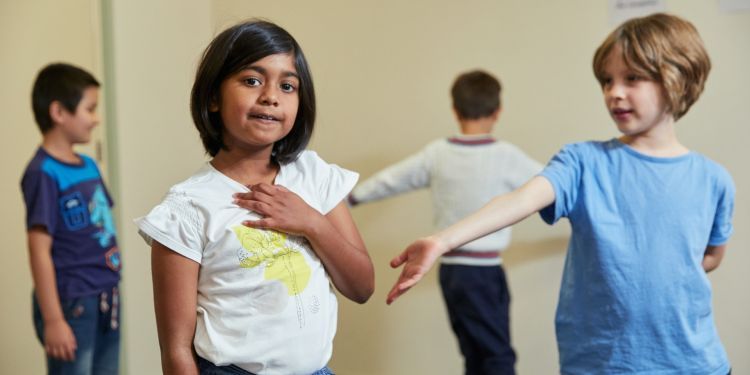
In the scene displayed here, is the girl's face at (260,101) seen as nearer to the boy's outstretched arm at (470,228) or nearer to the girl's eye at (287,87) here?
the girl's eye at (287,87)

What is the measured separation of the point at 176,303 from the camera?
42.0 inches

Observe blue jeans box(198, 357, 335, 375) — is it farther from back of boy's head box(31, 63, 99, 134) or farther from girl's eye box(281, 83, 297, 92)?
back of boy's head box(31, 63, 99, 134)

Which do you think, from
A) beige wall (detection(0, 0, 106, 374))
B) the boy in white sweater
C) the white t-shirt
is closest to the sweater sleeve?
the boy in white sweater

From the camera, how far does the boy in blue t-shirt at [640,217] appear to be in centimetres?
132

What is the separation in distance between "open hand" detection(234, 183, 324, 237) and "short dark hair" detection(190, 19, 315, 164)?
0.33 feet

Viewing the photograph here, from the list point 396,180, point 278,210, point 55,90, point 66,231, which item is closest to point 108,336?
point 66,231

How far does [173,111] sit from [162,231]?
1.80m

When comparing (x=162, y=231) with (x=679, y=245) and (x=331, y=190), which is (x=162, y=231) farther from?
(x=679, y=245)

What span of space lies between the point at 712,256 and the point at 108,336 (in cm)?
172

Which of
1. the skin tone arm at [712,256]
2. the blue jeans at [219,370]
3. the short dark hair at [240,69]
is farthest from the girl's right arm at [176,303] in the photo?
the skin tone arm at [712,256]

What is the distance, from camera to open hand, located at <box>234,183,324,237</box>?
3.59ft

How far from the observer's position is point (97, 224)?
6.75ft

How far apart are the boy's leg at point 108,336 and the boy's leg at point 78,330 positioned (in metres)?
0.04

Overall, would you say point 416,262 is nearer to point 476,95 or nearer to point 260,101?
point 260,101
